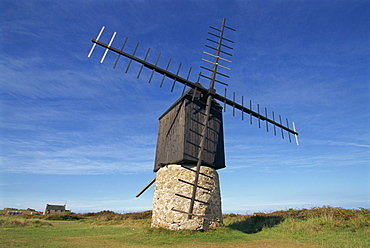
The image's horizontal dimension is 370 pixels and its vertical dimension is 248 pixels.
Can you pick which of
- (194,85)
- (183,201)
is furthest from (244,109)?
(183,201)

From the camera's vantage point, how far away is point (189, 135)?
43.4 feet

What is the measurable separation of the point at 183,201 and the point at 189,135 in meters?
3.67

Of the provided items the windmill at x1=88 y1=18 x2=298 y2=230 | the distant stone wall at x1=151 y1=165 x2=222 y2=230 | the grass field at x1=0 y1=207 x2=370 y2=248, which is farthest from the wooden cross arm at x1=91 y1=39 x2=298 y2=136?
the grass field at x1=0 y1=207 x2=370 y2=248

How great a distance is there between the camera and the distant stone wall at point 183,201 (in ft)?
39.0

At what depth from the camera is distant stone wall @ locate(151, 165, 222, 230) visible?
468 inches

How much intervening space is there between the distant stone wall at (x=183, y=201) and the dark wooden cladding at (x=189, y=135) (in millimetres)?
653

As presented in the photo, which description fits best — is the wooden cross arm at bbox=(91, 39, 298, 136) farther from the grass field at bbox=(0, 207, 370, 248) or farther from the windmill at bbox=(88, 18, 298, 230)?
the grass field at bbox=(0, 207, 370, 248)

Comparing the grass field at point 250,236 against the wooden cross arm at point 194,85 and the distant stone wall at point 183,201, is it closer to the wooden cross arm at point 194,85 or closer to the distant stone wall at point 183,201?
the distant stone wall at point 183,201

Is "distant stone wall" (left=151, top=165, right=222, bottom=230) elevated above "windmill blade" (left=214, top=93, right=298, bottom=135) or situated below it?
below

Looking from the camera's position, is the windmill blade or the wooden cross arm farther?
the windmill blade

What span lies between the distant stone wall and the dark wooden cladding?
65cm

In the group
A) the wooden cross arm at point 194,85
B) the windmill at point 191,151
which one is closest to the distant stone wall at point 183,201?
the windmill at point 191,151

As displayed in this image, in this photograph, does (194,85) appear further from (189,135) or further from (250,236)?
(250,236)

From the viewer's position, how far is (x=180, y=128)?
13.6 metres
